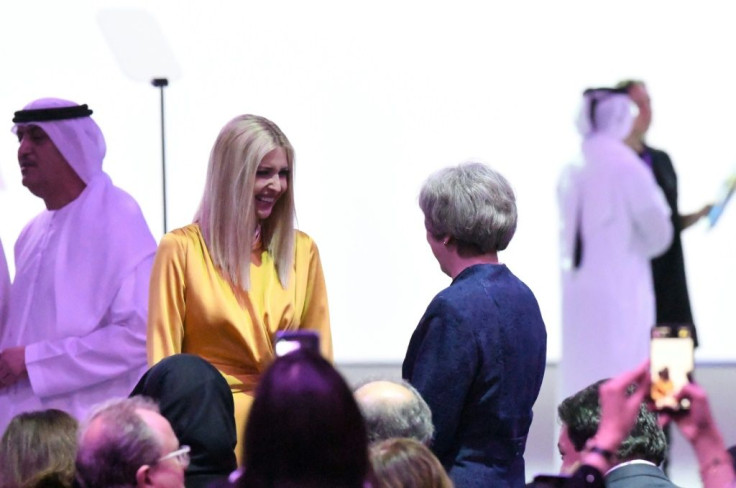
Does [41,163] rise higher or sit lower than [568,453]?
higher

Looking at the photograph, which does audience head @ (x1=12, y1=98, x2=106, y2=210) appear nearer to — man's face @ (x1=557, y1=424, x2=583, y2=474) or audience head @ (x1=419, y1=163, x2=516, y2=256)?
audience head @ (x1=419, y1=163, x2=516, y2=256)

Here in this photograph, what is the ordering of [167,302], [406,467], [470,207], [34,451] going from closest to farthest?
1. [406,467]
2. [34,451]
3. [470,207]
4. [167,302]

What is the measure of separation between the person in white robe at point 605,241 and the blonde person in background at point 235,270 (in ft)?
6.69

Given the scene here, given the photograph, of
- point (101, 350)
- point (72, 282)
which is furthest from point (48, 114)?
point (101, 350)

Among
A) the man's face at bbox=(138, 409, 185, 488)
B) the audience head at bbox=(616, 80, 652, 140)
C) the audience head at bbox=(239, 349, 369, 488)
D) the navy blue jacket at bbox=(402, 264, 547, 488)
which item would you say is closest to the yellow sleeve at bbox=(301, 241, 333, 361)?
the navy blue jacket at bbox=(402, 264, 547, 488)

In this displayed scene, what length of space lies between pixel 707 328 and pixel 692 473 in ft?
1.77

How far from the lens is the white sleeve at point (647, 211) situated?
17.3ft

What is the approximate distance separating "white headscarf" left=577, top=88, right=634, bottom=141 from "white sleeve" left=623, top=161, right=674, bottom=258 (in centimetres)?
15

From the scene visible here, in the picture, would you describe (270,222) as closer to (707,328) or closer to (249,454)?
(249,454)

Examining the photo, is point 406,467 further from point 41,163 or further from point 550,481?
point 41,163

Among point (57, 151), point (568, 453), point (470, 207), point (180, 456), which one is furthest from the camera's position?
point (57, 151)

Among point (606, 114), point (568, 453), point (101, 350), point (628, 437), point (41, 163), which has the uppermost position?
point (606, 114)

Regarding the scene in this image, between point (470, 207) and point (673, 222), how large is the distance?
2464mm

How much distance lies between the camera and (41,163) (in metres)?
4.50
